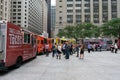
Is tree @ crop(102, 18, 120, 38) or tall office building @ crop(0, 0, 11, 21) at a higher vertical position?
tall office building @ crop(0, 0, 11, 21)

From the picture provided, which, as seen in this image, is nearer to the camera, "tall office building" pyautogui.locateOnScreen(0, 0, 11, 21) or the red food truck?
the red food truck

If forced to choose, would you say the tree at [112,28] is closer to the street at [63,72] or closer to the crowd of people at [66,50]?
the crowd of people at [66,50]

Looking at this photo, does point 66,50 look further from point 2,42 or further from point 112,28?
point 112,28

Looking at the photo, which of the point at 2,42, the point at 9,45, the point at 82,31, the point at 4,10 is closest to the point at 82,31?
the point at 82,31

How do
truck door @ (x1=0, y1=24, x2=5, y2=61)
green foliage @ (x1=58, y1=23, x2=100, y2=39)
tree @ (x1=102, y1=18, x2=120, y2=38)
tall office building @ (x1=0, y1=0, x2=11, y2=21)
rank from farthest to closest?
tall office building @ (x1=0, y1=0, x2=11, y2=21) → green foliage @ (x1=58, y1=23, x2=100, y2=39) → tree @ (x1=102, y1=18, x2=120, y2=38) → truck door @ (x1=0, y1=24, x2=5, y2=61)

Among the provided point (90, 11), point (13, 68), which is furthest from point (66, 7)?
point (13, 68)

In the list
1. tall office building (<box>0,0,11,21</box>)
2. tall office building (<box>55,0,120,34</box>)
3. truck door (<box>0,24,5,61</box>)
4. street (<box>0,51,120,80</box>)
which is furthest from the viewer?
tall office building (<box>55,0,120,34</box>)

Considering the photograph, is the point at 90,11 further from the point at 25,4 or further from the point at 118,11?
the point at 25,4

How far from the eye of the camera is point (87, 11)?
Result: 11806cm

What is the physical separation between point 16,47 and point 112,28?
67097mm

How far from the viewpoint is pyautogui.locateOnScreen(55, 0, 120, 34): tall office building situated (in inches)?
4564

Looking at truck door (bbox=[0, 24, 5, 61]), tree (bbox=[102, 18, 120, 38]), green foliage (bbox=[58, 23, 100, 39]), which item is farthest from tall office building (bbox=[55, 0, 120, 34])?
truck door (bbox=[0, 24, 5, 61])

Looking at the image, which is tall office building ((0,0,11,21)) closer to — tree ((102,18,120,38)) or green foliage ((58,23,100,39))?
green foliage ((58,23,100,39))

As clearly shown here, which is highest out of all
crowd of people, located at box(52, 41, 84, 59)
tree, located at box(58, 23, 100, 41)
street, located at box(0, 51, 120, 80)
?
tree, located at box(58, 23, 100, 41)
